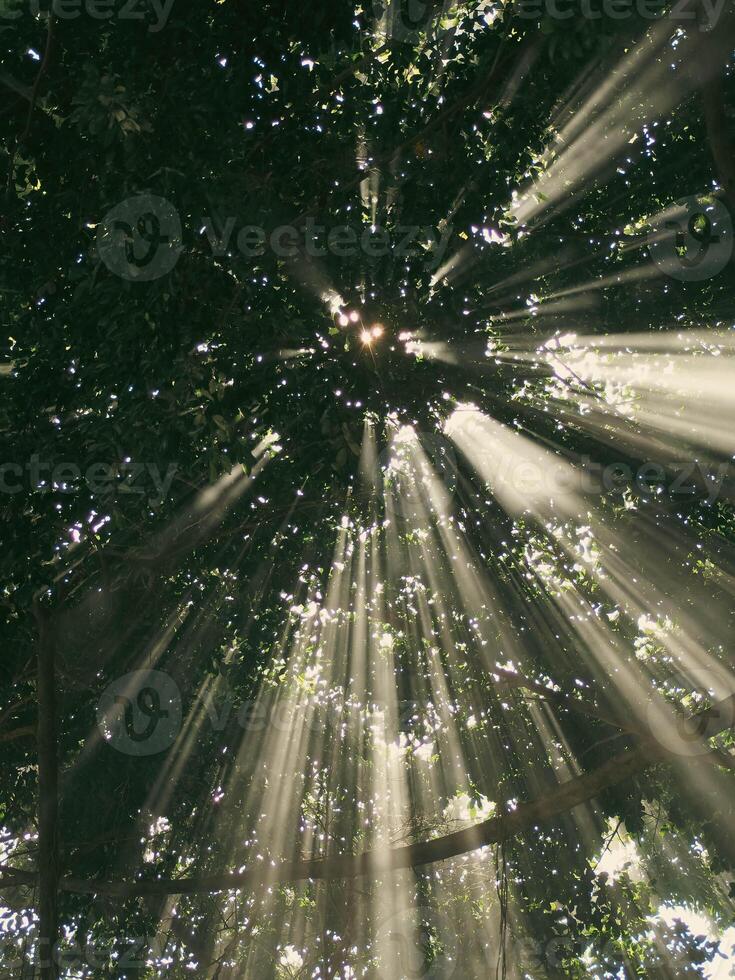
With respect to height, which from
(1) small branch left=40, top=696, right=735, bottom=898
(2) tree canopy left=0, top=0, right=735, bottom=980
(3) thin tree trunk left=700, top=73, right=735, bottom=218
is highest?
(2) tree canopy left=0, top=0, right=735, bottom=980

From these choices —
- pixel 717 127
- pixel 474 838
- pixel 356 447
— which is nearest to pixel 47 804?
pixel 474 838

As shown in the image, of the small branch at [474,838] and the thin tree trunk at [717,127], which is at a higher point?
the thin tree trunk at [717,127]

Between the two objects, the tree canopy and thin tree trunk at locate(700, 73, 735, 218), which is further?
thin tree trunk at locate(700, 73, 735, 218)

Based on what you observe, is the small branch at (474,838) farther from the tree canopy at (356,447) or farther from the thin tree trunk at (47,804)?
the thin tree trunk at (47,804)

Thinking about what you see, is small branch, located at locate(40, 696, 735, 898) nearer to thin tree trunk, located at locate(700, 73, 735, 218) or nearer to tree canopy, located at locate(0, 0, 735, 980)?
tree canopy, located at locate(0, 0, 735, 980)

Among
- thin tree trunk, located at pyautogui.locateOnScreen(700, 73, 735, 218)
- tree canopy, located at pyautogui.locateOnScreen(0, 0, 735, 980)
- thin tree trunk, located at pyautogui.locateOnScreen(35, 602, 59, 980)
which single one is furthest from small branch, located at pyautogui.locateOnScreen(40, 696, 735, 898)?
thin tree trunk, located at pyautogui.locateOnScreen(700, 73, 735, 218)

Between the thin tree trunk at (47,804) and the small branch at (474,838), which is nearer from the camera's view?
the small branch at (474,838)

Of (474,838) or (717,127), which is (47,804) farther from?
(717,127)

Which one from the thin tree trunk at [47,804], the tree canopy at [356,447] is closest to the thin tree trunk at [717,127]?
the tree canopy at [356,447]

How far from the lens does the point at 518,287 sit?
7.64 m

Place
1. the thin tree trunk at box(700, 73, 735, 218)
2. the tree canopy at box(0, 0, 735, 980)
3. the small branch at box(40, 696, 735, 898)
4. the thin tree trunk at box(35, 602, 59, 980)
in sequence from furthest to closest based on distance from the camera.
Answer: the thin tree trunk at box(35, 602, 59, 980) → the small branch at box(40, 696, 735, 898) → the thin tree trunk at box(700, 73, 735, 218) → the tree canopy at box(0, 0, 735, 980)

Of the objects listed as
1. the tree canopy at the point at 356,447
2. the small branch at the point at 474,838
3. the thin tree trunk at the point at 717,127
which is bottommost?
the small branch at the point at 474,838

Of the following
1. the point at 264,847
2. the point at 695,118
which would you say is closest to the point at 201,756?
the point at 264,847

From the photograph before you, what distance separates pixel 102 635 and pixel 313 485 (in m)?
2.94
